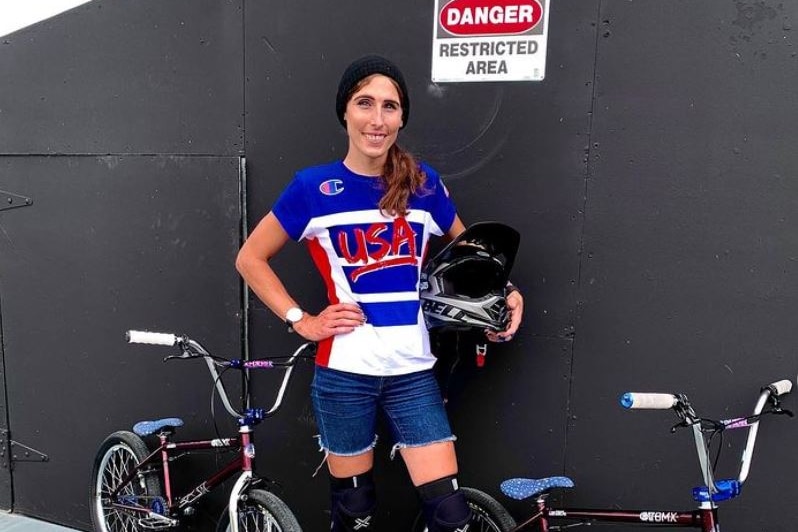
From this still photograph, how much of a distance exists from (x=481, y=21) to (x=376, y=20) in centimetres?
43

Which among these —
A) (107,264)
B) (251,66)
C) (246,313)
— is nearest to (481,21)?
(251,66)

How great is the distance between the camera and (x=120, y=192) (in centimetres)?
304

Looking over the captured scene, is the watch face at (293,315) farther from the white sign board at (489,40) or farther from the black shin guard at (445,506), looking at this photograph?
the white sign board at (489,40)

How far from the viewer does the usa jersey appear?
79.4 inches

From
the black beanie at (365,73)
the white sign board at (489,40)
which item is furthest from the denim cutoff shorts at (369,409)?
the white sign board at (489,40)

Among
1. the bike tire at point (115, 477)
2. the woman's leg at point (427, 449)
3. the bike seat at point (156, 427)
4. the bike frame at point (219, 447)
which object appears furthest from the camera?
the bike tire at point (115, 477)

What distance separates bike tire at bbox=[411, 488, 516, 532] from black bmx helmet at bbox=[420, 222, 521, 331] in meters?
Answer: 0.68

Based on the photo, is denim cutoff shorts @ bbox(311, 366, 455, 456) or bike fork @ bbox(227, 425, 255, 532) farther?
bike fork @ bbox(227, 425, 255, 532)

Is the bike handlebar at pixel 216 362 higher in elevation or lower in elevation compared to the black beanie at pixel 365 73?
lower

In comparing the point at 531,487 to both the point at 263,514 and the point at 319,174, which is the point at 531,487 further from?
the point at 319,174

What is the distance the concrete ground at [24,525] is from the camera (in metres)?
3.38

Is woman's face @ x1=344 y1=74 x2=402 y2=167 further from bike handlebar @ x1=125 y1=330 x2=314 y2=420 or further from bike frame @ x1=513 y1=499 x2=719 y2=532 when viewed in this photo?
bike frame @ x1=513 y1=499 x2=719 y2=532

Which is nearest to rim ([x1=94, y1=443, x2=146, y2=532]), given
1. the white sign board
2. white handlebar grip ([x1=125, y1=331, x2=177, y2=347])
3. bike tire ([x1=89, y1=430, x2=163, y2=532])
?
bike tire ([x1=89, y1=430, x2=163, y2=532])

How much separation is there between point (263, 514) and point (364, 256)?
1055 millimetres
